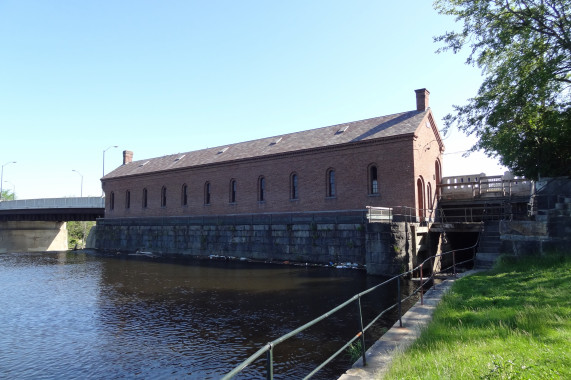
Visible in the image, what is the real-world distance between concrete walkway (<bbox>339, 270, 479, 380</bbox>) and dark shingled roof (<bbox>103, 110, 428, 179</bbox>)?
16.2m

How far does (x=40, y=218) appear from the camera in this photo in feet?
163

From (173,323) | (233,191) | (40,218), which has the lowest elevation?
(173,323)

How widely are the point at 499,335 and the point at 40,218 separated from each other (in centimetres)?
5653

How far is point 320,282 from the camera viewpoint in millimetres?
16812

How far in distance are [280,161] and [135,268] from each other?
12818 mm

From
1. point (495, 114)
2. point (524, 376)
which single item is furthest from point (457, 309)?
point (495, 114)

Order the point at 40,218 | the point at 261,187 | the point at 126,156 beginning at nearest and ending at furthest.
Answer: the point at 261,187, the point at 40,218, the point at 126,156

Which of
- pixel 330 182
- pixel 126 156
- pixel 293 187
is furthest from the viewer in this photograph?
pixel 126 156

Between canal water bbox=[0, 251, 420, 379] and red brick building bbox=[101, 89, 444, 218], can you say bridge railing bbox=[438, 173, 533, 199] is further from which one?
canal water bbox=[0, 251, 420, 379]

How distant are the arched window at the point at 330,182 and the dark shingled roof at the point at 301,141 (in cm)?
196

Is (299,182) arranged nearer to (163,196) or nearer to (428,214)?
(428,214)

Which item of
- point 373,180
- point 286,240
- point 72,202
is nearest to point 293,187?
point 286,240

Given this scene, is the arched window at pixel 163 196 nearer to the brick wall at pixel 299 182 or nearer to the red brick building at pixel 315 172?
the red brick building at pixel 315 172

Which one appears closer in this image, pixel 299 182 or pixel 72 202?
pixel 299 182
